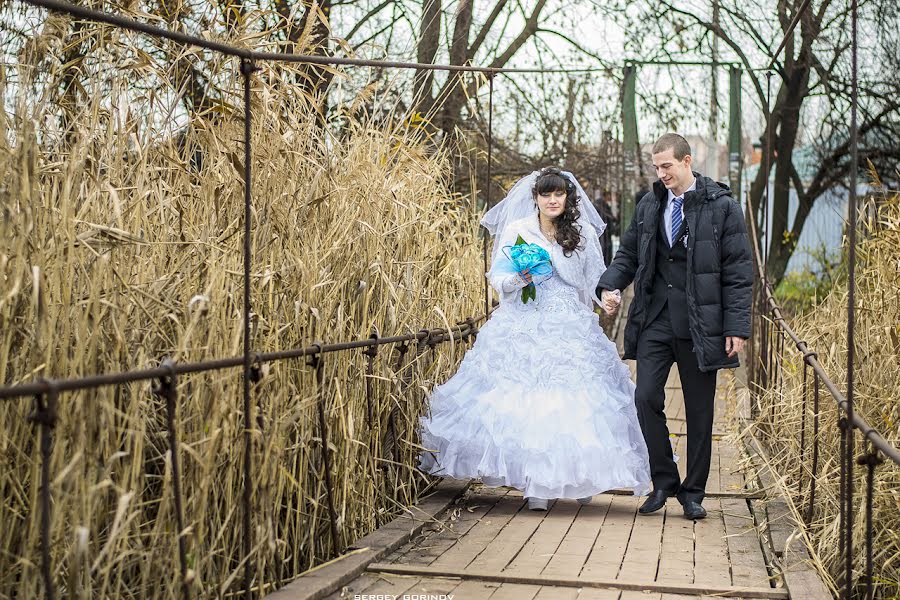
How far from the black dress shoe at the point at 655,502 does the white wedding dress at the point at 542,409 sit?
50 millimetres

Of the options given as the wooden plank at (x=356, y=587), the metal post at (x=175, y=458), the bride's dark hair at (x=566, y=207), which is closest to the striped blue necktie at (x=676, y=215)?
the bride's dark hair at (x=566, y=207)

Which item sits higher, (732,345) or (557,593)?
(732,345)

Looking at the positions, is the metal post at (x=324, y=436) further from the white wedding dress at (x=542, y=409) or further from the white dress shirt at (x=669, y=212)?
the white dress shirt at (x=669, y=212)

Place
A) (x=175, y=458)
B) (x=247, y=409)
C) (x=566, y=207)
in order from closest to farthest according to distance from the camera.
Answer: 1. (x=175, y=458)
2. (x=247, y=409)
3. (x=566, y=207)

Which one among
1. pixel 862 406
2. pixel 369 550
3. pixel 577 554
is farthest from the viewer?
pixel 862 406

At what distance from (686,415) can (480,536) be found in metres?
1.02

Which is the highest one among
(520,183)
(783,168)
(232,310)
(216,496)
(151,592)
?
(783,168)

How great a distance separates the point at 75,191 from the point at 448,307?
2.27 metres

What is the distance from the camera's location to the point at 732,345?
4406mm

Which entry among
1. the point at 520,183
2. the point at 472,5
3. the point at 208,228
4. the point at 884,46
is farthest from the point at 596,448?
the point at 884,46

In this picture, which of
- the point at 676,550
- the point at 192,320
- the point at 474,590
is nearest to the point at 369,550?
the point at 474,590

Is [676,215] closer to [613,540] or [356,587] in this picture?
[613,540]

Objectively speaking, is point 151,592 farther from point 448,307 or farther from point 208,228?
point 448,307

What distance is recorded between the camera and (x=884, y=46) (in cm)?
1027
